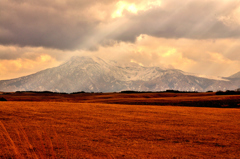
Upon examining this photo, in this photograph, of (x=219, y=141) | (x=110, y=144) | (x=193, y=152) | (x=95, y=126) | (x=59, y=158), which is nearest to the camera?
(x=59, y=158)

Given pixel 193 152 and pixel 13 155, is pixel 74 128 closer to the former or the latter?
pixel 13 155

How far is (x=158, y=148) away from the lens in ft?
46.2

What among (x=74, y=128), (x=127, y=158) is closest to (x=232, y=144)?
(x=127, y=158)

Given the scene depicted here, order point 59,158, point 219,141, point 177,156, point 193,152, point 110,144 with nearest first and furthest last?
point 59,158
point 177,156
point 193,152
point 110,144
point 219,141

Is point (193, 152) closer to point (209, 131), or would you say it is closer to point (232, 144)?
point (232, 144)

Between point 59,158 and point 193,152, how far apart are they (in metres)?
7.20

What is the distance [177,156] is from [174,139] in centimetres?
419

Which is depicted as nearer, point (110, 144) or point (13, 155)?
point (13, 155)

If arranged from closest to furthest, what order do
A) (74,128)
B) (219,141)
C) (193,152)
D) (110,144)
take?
(193,152) < (110,144) < (219,141) < (74,128)

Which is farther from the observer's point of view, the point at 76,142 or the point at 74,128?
the point at 74,128

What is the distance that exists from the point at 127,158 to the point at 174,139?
5.87 meters

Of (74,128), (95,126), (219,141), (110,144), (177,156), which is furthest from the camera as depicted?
(95,126)

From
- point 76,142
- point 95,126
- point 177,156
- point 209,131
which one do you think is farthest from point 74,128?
point 209,131

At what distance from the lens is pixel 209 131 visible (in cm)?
1977
